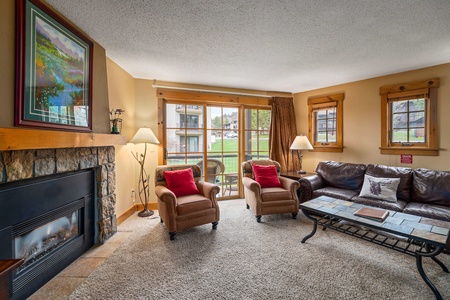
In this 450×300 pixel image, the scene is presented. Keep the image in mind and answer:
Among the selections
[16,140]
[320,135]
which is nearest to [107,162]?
[16,140]

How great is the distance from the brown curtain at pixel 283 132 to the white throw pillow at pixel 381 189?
1.67 m

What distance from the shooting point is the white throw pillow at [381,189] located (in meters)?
2.73

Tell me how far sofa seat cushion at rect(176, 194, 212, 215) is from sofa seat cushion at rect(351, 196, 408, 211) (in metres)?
2.17

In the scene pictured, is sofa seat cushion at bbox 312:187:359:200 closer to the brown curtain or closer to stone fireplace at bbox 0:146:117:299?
the brown curtain

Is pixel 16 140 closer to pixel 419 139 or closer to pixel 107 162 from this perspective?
pixel 107 162

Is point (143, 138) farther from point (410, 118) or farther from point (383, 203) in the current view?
point (410, 118)

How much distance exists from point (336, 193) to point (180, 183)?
2.46 metres

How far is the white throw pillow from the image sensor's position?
2.73 meters

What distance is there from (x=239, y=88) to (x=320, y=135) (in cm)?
206

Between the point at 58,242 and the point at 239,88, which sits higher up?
the point at 239,88

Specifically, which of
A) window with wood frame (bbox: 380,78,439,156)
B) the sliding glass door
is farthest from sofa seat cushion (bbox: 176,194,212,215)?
window with wood frame (bbox: 380,78,439,156)

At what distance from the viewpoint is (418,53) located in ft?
8.41

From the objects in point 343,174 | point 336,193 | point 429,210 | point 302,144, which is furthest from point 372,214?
point 302,144

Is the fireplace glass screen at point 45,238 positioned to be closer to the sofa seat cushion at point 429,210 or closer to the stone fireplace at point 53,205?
the stone fireplace at point 53,205
